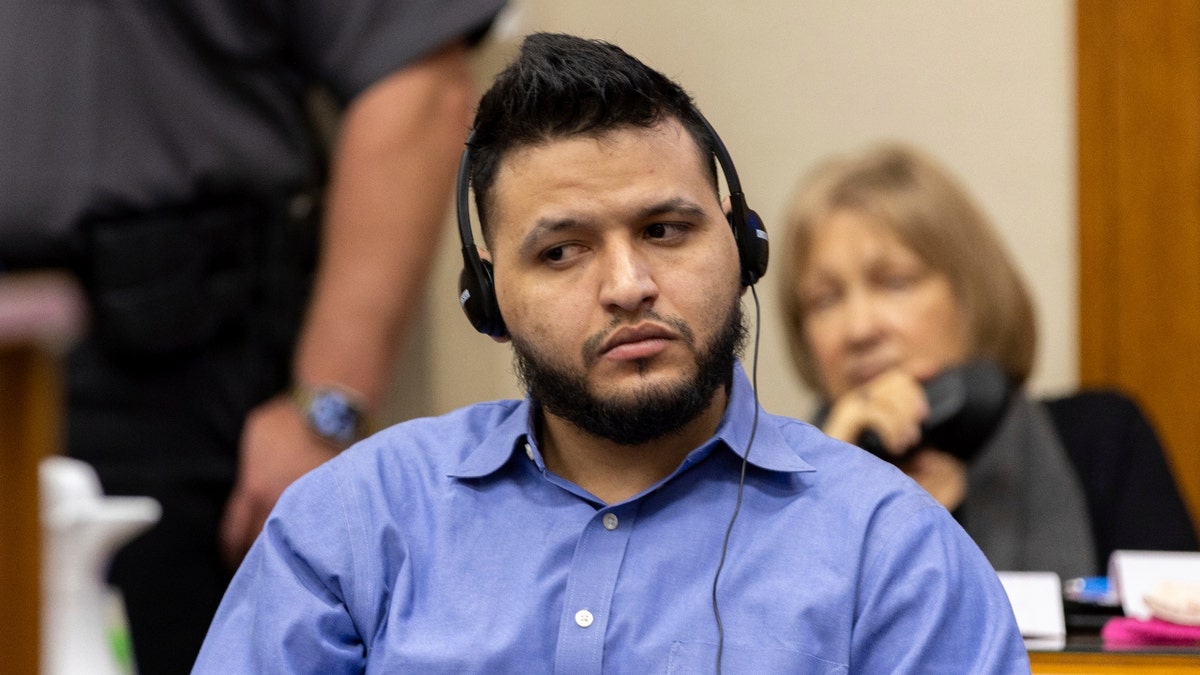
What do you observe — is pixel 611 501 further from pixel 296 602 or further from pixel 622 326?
pixel 296 602

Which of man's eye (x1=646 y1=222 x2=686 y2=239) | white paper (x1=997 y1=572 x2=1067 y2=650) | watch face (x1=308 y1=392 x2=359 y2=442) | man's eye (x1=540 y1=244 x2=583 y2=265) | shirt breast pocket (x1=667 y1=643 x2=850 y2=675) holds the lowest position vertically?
white paper (x1=997 y1=572 x2=1067 y2=650)

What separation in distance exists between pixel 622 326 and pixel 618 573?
18 cm

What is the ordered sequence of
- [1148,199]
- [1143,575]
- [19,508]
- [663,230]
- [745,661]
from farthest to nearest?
[1148,199] < [1143,575] < [663,230] < [745,661] < [19,508]

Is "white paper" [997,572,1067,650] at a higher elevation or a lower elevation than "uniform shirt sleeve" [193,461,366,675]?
lower

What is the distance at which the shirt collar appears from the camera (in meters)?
1.15

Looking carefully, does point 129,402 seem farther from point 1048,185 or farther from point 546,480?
point 1048,185

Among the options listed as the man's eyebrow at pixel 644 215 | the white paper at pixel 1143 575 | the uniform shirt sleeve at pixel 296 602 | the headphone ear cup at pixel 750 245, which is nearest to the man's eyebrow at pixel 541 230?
the man's eyebrow at pixel 644 215

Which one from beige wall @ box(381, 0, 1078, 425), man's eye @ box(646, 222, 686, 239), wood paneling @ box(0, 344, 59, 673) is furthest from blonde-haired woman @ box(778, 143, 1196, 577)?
wood paneling @ box(0, 344, 59, 673)

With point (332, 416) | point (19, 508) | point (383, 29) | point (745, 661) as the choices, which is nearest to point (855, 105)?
point (383, 29)

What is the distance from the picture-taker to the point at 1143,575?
1.42m

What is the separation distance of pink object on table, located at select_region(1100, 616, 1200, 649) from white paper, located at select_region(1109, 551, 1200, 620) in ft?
0.09

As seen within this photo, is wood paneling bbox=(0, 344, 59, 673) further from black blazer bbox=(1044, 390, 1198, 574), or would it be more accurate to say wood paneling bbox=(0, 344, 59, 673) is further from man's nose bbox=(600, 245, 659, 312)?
black blazer bbox=(1044, 390, 1198, 574)

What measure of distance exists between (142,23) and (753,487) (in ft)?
3.71

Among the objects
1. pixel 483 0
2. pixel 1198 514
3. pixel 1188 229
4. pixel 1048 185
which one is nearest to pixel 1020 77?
pixel 1048 185
